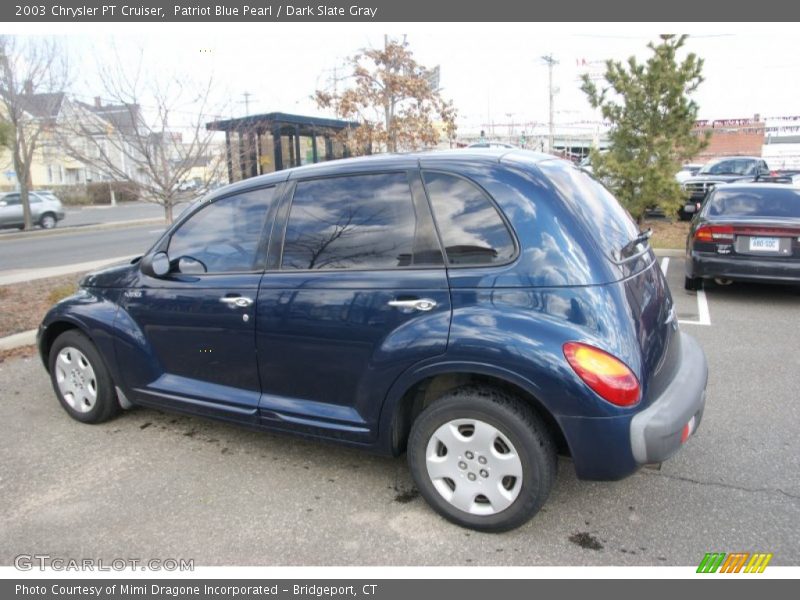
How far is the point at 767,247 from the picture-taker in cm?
704

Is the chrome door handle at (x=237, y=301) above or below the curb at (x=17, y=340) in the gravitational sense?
above

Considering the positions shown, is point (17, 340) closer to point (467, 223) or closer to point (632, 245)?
point (467, 223)

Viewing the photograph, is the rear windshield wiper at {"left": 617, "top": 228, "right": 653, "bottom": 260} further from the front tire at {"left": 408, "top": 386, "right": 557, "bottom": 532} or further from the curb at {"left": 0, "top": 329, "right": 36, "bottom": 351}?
the curb at {"left": 0, "top": 329, "right": 36, "bottom": 351}

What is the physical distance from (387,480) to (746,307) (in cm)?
570

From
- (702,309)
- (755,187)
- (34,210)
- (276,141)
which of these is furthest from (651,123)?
(34,210)

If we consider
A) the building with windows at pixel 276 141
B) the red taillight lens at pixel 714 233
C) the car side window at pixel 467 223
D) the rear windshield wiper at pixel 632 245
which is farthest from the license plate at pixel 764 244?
the building with windows at pixel 276 141

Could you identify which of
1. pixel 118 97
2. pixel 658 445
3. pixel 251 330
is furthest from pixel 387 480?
pixel 118 97

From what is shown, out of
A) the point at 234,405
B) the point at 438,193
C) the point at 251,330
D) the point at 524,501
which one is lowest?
the point at 524,501

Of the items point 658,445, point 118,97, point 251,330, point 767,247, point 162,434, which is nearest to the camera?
point 658,445

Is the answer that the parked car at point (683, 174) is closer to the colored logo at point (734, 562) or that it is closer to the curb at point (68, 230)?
the colored logo at point (734, 562)

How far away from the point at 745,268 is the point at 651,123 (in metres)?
→ 5.30

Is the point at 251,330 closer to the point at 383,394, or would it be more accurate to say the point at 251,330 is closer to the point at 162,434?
the point at 383,394

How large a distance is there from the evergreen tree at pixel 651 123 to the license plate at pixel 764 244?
15.1 feet

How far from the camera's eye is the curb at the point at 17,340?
6.07 metres
